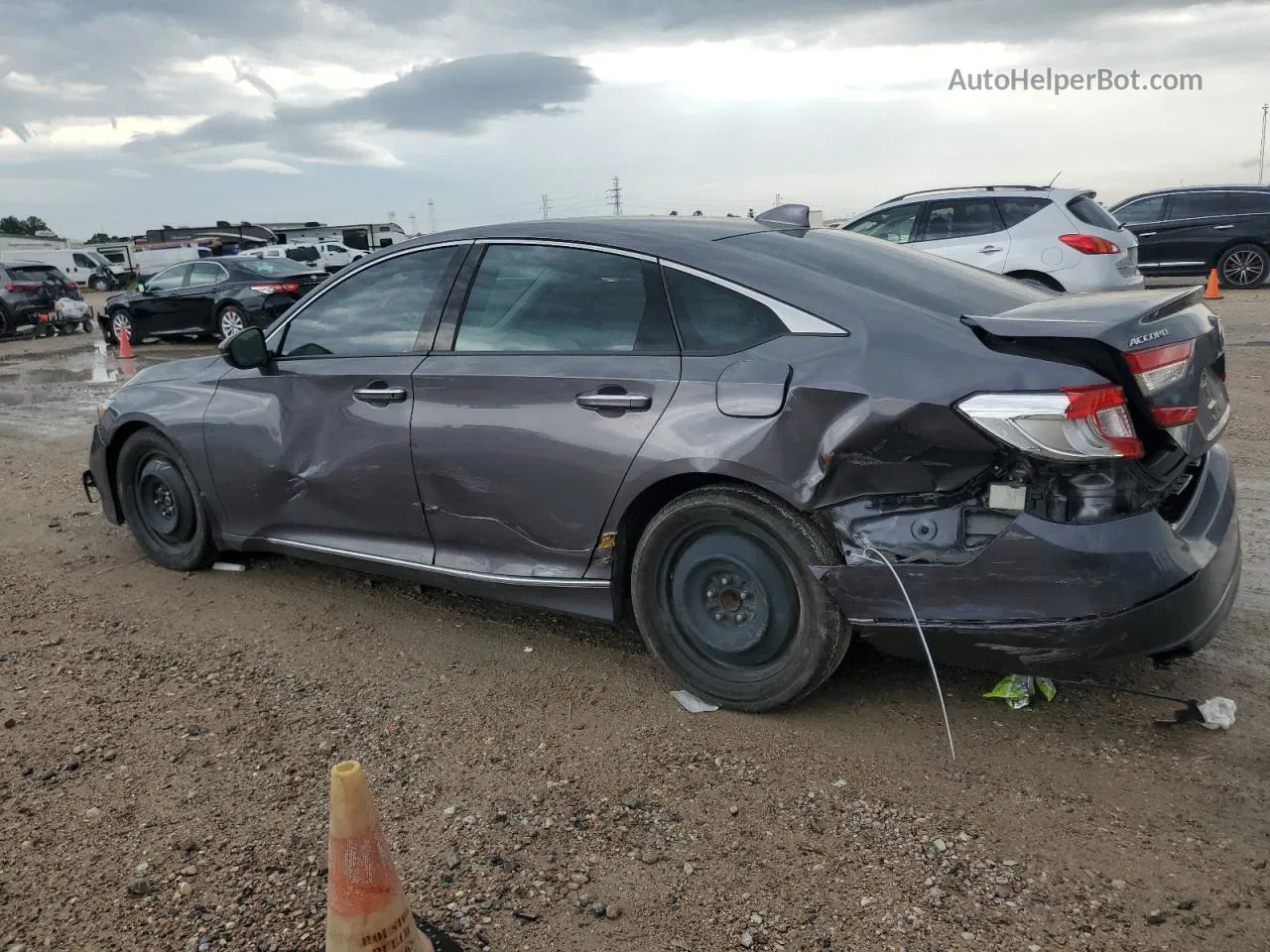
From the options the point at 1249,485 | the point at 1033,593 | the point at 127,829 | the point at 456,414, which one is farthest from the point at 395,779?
the point at 1249,485

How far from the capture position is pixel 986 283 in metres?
3.81

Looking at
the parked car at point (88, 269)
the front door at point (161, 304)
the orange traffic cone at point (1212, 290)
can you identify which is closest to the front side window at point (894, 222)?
the orange traffic cone at point (1212, 290)

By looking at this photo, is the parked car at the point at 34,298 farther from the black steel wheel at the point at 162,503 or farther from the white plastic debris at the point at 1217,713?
the white plastic debris at the point at 1217,713

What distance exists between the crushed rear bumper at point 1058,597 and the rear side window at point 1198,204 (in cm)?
1600

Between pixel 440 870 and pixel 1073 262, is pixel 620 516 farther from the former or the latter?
pixel 1073 262

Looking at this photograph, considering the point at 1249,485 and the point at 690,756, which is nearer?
the point at 690,756

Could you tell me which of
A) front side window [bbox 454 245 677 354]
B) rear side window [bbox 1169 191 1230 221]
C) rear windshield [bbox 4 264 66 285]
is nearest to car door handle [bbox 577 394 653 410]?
front side window [bbox 454 245 677 354]

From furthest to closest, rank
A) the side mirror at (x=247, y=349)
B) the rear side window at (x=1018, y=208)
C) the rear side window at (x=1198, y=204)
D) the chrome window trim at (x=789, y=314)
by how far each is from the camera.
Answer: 1. the rear side window at (x=1198, y=204)
2. the rear side window at (x=1018, y=208)
3. the side mirror at (x=247, y=349)
4. the chrome window trim at (x=789, y=314)

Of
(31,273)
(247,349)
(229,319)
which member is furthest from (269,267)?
(247,349)

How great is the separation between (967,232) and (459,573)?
8.74 metres

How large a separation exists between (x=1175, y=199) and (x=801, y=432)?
54.5ft

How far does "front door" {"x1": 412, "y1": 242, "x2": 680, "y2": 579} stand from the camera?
3.58 meters

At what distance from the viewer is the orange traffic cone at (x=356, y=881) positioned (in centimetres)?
224

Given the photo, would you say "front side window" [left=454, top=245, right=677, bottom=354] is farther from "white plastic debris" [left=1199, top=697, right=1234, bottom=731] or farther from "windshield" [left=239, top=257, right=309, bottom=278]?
"windshield" [left=239, top=257, right=309, bottom=278]
